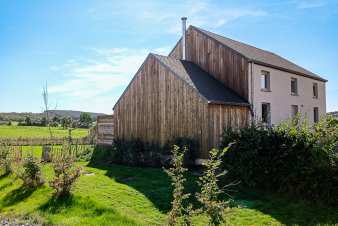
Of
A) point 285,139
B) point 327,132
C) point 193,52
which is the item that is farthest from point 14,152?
point 327,132

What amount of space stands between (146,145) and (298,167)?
10.1m

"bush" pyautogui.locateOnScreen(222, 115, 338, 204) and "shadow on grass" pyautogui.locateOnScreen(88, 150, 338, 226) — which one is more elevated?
"bush" pyautogui.locateOnScreen(222, 115, 338, 204)

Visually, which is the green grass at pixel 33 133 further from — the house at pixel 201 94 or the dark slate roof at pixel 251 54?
the dark slate roof at pixel 251 54

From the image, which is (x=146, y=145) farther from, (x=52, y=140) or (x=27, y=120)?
(x=27, y=120)

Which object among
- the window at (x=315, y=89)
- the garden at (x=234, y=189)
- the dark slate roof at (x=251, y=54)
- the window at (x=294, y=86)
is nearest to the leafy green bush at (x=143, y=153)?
the garden at (x=234, y=189)

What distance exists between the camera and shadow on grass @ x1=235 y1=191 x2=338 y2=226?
7729 mm

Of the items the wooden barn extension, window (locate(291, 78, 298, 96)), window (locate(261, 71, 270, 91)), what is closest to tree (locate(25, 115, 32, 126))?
the wooden barn extension

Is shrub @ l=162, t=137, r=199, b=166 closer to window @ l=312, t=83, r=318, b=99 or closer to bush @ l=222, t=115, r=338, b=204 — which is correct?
bush @ l=222, t=115, r=338, b=204

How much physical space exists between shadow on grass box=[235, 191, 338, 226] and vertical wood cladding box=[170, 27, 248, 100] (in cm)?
955

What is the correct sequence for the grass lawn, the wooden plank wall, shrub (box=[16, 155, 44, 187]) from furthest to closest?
the wooden plank wall, shrub (box=[16, 155, 44, 187]), the grass lawn

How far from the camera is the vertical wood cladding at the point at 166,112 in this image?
609 inches

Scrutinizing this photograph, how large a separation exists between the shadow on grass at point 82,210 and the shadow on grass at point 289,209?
3.56 m

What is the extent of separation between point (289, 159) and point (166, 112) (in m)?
8.69

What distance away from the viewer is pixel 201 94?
51.2 feet
